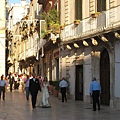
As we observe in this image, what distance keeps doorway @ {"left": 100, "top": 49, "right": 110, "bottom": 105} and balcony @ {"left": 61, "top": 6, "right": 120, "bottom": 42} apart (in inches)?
56.7

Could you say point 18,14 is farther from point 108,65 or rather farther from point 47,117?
point 47,117

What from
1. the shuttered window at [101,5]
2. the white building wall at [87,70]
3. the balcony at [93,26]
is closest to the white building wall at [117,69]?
the balcony at [93,26]

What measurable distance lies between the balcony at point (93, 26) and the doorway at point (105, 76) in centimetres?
144

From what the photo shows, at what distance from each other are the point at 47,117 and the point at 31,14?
39.9 m

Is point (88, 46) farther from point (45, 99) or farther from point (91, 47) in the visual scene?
point (45, 99)

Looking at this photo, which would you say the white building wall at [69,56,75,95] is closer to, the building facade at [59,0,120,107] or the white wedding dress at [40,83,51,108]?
the building facade at [59,0,120,107]

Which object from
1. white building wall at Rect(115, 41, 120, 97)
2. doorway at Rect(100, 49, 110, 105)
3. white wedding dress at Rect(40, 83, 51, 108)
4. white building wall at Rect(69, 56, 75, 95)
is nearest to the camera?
white building wall at Rect(115, 41, 120, 97)

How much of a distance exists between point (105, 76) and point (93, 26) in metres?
2.95

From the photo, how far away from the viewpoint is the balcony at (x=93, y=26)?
2098 centimetres

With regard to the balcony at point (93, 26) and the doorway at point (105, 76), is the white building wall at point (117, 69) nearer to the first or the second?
the balcony at point (93, 26)

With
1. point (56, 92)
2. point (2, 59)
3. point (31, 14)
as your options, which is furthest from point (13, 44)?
point (56, 92)

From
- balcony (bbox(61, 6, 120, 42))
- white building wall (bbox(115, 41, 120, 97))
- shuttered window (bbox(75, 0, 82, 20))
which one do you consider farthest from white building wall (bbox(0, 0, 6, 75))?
white building wall (bbox(115, 41, 120, 97))

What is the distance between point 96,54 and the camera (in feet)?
78.8

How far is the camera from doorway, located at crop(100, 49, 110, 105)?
894 inches
